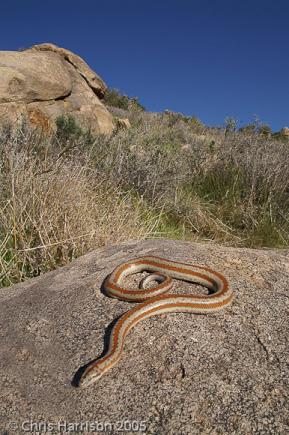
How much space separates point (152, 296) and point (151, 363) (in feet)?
2.17

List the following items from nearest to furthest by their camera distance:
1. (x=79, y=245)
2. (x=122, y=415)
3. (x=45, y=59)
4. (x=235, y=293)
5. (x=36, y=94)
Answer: (x=122, y=415), (x=235, y=293), (x=79, y=245), (x=36, y=94), (x=45, y=59)

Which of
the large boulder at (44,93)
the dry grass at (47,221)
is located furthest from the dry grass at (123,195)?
the large boulder at (44,93)

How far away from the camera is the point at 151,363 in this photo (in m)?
2.67

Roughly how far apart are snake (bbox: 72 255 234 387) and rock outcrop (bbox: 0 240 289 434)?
0.21ft

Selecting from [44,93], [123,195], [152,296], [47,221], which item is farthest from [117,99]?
[152,296]

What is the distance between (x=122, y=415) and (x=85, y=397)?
9.6 inches

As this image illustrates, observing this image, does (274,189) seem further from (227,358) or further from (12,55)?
(12,55)

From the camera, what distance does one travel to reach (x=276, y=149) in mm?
11164

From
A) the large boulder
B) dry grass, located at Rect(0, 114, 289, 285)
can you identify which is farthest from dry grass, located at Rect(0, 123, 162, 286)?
the large boulder

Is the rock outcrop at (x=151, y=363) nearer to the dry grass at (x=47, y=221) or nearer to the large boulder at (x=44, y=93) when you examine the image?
the dry grass at (x=47, y=221)

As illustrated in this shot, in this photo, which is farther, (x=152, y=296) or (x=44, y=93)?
(x=44, y=93)

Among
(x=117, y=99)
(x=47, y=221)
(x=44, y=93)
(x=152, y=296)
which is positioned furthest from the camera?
(x=117, y=99)

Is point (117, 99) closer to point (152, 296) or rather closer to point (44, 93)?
point (44, 93)

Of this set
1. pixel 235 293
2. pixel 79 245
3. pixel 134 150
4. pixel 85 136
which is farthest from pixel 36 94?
pixel 235 293
